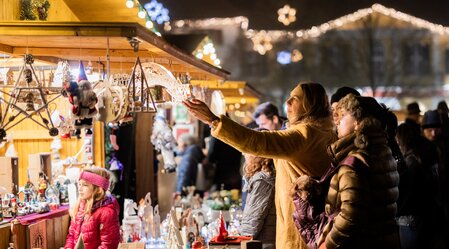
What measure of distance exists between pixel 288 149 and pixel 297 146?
0.28 ft

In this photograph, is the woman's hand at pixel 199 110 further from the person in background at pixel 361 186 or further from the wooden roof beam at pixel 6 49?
the wooden roof beam at pixel 6 49

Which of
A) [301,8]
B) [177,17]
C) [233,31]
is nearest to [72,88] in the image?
[177,17]

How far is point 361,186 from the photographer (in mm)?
5613

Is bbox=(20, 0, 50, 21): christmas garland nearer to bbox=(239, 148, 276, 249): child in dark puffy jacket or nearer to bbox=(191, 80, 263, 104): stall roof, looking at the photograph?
bbox=(239, 148, 276, 249): child in dark puffy jacket

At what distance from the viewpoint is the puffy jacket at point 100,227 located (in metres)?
7.04

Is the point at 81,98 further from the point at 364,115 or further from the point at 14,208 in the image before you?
the point at 364,115

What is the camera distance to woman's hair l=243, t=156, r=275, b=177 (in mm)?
7781

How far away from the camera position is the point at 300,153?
19.9ft

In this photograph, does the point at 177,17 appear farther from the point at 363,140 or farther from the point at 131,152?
the point at 363,140

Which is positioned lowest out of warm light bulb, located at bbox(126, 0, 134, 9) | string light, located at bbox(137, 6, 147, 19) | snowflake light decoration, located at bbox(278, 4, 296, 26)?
string light, located at bbox(137, 6, 147, 19)

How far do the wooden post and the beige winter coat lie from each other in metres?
Result: 4.87

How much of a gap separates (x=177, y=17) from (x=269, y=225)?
6.87m

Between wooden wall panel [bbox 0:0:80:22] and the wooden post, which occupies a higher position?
wooden wall panel [bbox 0:0:80:22]

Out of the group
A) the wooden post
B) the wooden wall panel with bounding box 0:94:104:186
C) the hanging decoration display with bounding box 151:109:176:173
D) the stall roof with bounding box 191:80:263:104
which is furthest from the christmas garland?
the stall roof with bounding box 191:80:263:104
